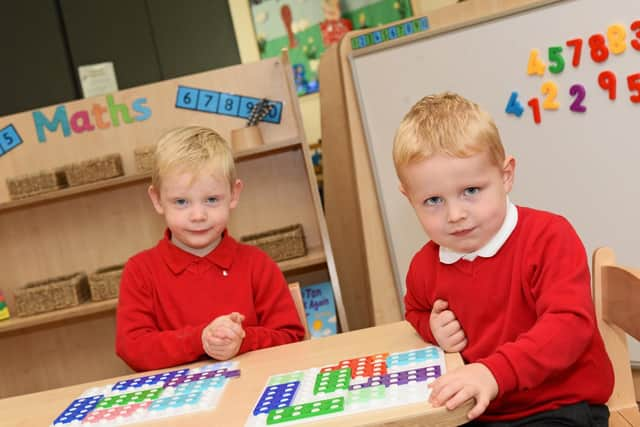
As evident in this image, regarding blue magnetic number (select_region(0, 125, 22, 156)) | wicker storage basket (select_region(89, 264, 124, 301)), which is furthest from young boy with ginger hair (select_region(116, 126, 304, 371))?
blue magnetic number (select_region(0, 125, 22, 156))

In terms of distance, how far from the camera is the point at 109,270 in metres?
3.07

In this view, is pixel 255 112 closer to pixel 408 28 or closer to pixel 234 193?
pixel 408 28

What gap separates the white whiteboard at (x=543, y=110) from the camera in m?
2.32

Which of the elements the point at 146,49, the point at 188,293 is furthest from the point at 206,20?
the point at 188,293

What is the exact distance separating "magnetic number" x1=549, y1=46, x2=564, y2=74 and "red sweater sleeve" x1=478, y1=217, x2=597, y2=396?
4.56 ft

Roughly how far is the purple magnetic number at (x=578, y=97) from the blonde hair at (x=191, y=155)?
1.30m

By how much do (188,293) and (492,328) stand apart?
778 millimetres

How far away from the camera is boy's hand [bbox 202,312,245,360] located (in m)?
1.34

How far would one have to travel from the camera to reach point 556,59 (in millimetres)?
2412

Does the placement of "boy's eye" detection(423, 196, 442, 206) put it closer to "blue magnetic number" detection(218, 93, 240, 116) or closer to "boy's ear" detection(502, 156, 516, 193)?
"boy's ear" detection(502, 156, 516, 193)

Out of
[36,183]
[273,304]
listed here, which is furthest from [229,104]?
[273,304]

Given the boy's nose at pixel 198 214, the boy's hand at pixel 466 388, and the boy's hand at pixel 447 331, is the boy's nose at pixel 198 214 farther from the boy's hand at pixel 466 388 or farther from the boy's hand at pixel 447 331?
the boy's hand at pixel 466 388

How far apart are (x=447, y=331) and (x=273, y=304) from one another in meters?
0.63

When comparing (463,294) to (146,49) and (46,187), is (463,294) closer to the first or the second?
(46,187)
